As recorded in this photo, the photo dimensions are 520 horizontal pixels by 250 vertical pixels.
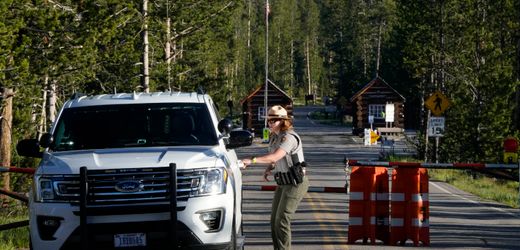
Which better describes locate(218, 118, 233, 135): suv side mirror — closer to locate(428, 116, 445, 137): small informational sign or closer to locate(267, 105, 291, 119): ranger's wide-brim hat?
locate(267, 105, 291, 119): ranger's wide-brim hat

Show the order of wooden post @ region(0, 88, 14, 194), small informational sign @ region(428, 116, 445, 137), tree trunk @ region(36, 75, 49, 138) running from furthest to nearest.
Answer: small informational sign @ region(428, 116, 445, 137) < tree trunk @ region(36, 75, 49, 138) < wooden post @ region(0, 88, 14, 194)

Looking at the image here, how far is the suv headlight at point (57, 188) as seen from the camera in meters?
10.3

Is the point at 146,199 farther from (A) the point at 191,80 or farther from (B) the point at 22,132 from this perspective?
(A) the point at 191,80

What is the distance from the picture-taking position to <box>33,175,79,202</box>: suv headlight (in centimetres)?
1029

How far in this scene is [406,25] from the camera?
204ft

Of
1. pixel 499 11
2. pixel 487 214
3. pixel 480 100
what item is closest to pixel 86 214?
pixel 487 214

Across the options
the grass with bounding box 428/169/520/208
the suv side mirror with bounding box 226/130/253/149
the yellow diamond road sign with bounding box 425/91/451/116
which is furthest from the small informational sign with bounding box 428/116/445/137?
the suv side mirror with bounding box 226/130/253/149

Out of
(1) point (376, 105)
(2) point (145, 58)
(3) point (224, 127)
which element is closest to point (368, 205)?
(3) point (224, 127)

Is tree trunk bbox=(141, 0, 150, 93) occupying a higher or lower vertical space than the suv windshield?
higher

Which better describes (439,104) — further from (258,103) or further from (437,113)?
(258,103)

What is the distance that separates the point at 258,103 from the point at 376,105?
34.0ft

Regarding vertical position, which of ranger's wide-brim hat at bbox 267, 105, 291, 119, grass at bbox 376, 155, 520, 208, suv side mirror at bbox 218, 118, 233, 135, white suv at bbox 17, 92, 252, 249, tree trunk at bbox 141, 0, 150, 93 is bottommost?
grass at bbox 376, 155, 520, 208

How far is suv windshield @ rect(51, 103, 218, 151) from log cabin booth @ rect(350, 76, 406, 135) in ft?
247

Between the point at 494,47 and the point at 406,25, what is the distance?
14210 mm
